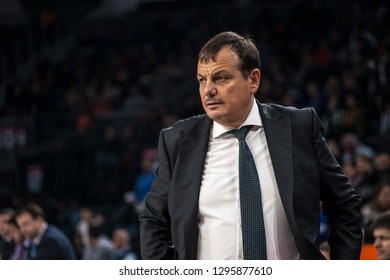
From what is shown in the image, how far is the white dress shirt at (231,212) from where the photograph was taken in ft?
8.09

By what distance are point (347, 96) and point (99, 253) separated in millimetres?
3634

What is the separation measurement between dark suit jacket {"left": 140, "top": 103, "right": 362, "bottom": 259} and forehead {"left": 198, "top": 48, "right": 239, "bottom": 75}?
0.20m

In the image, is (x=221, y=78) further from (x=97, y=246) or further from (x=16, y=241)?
(x=97, y=246)

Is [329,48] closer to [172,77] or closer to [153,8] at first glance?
[172,77]

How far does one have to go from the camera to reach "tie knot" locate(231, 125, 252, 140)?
8.41 feet

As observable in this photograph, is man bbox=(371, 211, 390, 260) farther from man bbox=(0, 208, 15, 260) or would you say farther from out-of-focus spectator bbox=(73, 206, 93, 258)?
out-of-focus spectator bbox=(73, 206, 93, 258)

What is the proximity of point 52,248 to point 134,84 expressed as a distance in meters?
8.33

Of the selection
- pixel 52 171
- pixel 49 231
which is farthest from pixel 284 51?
pixel 49 231

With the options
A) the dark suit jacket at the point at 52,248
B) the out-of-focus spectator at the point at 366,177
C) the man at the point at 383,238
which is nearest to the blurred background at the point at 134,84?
the out-of-focus spectator at the point at 366,177

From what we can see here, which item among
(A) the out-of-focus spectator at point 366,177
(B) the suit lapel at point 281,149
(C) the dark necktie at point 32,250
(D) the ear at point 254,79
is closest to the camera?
(B) the suit lapel at point 281,149

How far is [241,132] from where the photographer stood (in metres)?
2.57

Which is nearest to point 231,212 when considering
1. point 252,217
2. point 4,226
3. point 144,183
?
point 252,217

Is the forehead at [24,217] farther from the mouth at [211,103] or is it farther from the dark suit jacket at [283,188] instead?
the mouth at [211,103]

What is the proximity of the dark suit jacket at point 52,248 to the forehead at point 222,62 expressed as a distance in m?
3.28
